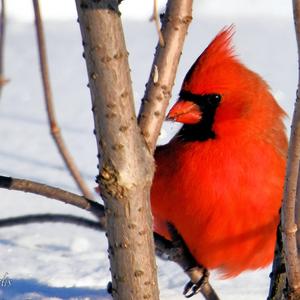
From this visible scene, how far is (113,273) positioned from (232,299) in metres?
0.93

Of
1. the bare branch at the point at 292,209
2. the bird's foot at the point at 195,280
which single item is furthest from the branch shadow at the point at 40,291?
the bare branch at the point at 292,209

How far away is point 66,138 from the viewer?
10.8ft

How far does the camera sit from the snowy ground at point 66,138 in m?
2.18

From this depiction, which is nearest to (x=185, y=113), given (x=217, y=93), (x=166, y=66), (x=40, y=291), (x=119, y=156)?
(x=217, y=93)

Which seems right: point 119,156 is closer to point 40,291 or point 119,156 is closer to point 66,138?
point 40,291

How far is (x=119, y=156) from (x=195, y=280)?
90cm

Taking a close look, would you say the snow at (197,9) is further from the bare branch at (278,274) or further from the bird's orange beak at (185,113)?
the bare branch at (278,274)

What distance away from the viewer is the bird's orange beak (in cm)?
195

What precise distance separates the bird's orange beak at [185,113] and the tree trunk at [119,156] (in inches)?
29.9

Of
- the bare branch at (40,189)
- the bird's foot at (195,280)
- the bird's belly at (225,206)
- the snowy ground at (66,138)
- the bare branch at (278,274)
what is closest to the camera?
the bare branch at (40,189)

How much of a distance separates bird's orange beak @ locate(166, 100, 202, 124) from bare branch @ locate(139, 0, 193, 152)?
0.58 m

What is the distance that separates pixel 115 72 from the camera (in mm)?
1134

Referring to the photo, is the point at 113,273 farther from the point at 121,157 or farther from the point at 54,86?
the point at 54,86

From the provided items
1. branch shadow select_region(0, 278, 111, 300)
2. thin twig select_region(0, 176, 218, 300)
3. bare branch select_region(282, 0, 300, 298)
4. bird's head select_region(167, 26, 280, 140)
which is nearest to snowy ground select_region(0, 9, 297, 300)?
branch shadow select_region(0, 278, 111, 300)
